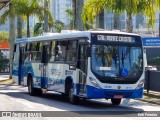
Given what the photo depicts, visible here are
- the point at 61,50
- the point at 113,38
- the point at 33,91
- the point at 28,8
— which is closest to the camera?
the point at 113,38

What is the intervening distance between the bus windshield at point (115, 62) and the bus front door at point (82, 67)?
0.48 metres

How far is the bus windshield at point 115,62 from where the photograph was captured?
A: 752 inches

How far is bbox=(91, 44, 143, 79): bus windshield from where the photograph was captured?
19.1 m

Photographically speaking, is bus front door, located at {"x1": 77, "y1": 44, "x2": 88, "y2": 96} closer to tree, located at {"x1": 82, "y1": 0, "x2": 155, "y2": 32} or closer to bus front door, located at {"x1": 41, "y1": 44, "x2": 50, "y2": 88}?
bus front door, located at {"x1": 41, "y1": 44, "x2": 50, "y2": 88}

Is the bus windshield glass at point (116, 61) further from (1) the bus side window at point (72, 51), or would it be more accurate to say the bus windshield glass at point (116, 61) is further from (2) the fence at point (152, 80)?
(2) the fence at point (152, 80)

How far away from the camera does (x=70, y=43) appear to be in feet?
69.8

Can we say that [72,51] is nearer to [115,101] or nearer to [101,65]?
[101,65]

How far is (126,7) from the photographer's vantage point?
91.6ft

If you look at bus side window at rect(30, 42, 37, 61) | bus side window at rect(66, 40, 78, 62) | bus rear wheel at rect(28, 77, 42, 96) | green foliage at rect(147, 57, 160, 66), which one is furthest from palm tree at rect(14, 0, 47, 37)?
bus side window at rect(66, 40, 78, 62)

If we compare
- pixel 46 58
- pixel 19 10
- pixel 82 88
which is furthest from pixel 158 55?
pixel 82 88

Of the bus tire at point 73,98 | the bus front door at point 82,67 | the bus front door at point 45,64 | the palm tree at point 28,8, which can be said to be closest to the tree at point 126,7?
the bus front door at point 45,64

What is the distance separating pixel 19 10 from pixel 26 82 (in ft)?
63.1

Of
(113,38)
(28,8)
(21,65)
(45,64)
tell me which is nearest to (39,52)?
(45,64)

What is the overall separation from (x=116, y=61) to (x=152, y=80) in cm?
611
